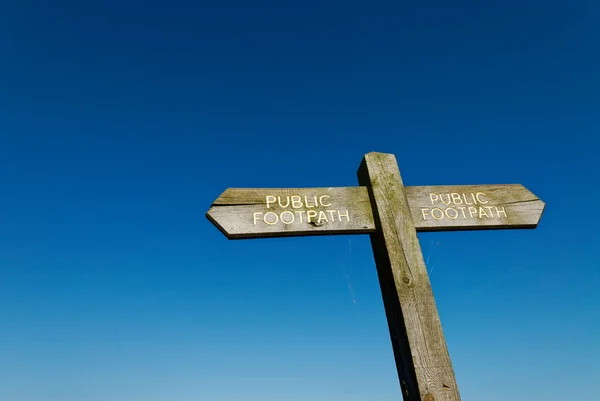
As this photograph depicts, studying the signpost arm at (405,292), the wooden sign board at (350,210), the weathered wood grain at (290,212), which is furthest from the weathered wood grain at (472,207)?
the weathered wood grain at (290,212)

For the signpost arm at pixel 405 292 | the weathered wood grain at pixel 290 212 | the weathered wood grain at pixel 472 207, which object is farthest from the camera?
the weathered wood grain at pixel 472 207

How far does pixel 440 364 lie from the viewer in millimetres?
1985

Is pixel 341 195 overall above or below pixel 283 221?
above

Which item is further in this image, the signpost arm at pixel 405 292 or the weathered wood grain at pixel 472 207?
the weathered wood grain at pixel 472 207

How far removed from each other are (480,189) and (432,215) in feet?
1.65

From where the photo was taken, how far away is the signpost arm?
1951 millimetres

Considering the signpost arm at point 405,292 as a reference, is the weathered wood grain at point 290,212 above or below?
above

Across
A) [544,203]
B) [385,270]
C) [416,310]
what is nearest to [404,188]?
[385,270]

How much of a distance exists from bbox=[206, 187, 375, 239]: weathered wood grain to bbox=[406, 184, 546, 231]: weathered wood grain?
40 cm

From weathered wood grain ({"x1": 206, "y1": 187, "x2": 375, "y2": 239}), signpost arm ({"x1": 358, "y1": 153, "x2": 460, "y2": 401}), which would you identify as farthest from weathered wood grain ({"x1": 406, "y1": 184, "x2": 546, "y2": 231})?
weathered wood grain ({"x1": 206, "y1": 187, "x2": 375, "y2": 239})

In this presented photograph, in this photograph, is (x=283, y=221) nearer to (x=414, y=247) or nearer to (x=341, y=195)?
(x=341, y=195)

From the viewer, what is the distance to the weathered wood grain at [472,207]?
260cm

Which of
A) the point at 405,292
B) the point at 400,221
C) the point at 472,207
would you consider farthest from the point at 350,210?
the point at 472,207

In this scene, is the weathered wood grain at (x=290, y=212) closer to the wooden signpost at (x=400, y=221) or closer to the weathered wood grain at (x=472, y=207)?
the wooden signpost at (x=400, y=221)
